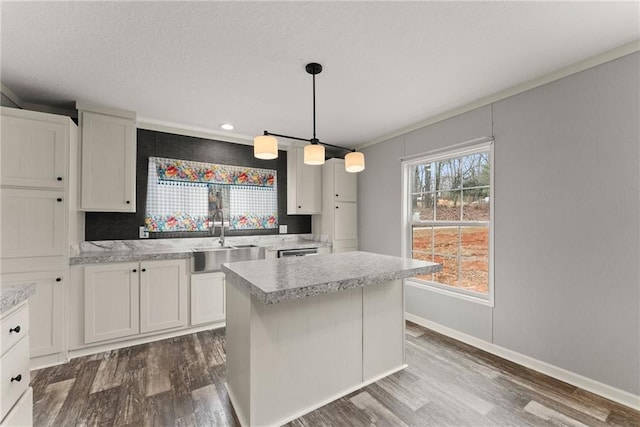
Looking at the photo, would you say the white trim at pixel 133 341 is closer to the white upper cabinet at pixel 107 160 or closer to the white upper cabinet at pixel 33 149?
the white upper cabinet at pixel 107 160

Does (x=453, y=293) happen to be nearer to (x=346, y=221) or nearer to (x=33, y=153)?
(x=346, y=221)

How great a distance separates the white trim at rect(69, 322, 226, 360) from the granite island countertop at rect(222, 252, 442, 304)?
1.69 m

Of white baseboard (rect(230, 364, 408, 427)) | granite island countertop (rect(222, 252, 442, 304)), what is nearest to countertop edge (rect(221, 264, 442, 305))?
granite island countertop (rect(222, 252, 442, 304))

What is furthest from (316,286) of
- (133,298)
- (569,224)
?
(133,298)

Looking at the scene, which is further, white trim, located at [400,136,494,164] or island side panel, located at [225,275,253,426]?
white trim, located at [400,136,494,164]

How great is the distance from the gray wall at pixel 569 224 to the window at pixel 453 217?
0.17 metres

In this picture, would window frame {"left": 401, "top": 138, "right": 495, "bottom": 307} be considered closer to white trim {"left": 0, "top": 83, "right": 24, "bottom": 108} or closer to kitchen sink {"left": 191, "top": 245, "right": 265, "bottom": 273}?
kitchen sink {"left": 191, "top": 245, "right": 265, "bottom": 273}

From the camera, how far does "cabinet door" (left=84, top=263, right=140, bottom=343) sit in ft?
8.45

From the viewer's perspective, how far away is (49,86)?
2393mm

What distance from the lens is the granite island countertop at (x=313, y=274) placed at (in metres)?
1.38

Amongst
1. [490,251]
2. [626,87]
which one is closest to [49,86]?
[490,251]

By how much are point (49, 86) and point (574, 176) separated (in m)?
4.33

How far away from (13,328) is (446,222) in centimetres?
334

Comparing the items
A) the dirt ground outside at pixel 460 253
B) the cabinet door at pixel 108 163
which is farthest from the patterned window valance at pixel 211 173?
the dirt ground outside at pixel 460 253
